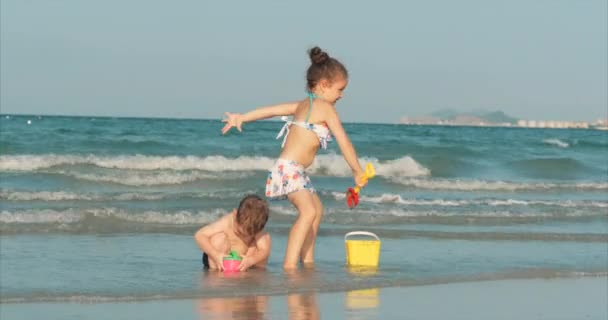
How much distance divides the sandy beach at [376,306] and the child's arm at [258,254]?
111 centimetres

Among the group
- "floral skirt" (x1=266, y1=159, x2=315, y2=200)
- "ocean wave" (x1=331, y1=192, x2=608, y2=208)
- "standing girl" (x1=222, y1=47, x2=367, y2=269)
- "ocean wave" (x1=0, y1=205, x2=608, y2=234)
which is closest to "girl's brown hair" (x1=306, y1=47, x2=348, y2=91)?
"standing girl" (x1=222, y1=47, x2=367, y2=269)

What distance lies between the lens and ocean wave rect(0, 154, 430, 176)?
20.4m

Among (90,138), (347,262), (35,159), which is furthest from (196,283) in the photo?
(90,138)

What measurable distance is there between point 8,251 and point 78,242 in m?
0.91

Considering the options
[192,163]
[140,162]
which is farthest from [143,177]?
[192,163]

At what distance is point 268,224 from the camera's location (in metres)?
12.0

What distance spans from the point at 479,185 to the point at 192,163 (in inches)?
251

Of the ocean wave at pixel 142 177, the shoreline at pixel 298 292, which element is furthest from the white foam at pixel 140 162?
the shoreline at pixel 298 292

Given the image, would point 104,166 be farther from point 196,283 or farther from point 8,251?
point 196,283

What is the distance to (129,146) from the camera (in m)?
26.4

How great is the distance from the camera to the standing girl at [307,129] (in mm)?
7754

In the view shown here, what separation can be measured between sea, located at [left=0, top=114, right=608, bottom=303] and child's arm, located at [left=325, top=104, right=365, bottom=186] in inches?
30.8

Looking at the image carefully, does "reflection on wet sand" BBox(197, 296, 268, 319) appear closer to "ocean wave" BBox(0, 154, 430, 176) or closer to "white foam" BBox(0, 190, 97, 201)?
"white foam" BBox(0, 190, 97, 201)

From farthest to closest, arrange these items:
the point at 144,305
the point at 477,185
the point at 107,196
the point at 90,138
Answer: the point at 90,138
the point at 477,185
the point at 107,196
the point at 144,305
